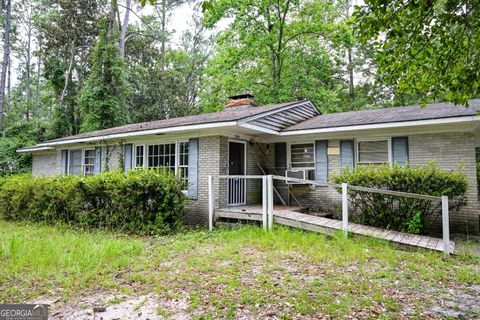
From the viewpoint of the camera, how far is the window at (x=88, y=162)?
13.0 metres

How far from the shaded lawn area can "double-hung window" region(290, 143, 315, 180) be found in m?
3.47

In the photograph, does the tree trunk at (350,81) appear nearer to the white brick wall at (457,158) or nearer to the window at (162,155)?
the white brick wall at (457,158)

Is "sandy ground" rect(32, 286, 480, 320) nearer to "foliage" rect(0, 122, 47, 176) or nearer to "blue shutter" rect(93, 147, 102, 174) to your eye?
"blue shutter" rect(93, 147, 102, 174)

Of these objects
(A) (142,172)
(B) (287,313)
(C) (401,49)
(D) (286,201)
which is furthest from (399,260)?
(A) (142,172)

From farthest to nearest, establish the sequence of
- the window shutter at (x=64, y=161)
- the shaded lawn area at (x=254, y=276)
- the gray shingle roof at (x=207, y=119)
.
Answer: the window shutter at (x=64, y=161)
the gray shingle roof at (x=207, y=119)
the shaded lawn area at (x=254, y=276)

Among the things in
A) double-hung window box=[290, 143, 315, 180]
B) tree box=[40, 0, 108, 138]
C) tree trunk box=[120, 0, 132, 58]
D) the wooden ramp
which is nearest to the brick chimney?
double-hung window box=[290, 143, 315, 180]

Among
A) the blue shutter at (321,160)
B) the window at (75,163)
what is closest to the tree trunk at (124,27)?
Answer: the window at (75,163)

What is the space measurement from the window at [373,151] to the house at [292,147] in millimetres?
27

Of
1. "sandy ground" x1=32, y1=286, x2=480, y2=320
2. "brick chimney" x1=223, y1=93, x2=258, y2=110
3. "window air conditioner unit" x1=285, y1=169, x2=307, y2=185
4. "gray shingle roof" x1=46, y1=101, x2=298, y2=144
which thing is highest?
"brick chimney" x1=223, y1=93, x2=258, y2=110

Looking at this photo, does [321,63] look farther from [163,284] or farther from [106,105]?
[163,284]

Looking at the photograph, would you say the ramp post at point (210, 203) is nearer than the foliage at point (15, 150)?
Yes

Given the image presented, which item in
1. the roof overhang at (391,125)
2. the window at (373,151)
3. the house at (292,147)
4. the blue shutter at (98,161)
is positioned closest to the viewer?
the roof overhang at (391,125)

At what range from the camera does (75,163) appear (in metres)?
13.7

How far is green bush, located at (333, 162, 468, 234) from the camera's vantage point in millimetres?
7207
